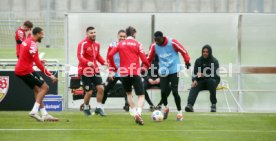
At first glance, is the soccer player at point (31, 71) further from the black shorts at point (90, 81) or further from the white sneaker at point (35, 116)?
the black shorts at point (90, 81)

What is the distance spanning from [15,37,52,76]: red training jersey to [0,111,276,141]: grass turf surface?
3.61 feet

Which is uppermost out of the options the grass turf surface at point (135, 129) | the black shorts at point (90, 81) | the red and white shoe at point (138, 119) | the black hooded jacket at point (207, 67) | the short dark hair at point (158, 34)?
the short dark hair at point (158, 34)

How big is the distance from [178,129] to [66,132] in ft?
7.43

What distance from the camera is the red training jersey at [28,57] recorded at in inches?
697

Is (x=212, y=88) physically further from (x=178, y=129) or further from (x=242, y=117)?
(x=178, y=129)

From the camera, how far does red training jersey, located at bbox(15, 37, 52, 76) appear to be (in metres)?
17.7

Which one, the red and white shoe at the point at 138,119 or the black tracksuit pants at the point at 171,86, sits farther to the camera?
the black tracksuit pants at the point at 171,86

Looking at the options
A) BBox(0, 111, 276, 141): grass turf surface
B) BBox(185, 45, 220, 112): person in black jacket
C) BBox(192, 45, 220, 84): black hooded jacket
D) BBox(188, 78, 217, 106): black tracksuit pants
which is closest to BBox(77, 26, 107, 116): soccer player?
BBox(0, 111, 276, 141): grass turf surface

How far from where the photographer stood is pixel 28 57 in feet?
59.0

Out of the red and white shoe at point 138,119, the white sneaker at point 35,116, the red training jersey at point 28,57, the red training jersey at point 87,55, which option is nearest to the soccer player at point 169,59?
the red and white shoe at point 138,119

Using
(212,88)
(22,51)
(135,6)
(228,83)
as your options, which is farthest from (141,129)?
(135,6)

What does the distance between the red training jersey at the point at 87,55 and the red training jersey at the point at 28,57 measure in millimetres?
1849

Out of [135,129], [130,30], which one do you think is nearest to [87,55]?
[130,30]

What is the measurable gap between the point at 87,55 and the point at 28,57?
2271 mm
